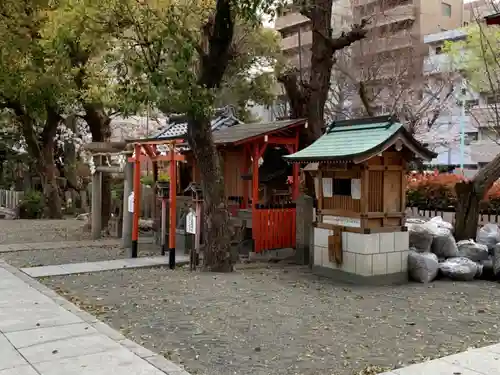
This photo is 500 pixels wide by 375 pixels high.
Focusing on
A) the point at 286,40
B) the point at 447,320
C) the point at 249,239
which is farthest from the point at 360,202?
the point at 286,40

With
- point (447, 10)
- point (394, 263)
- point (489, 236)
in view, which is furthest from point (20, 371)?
point (447, 10)

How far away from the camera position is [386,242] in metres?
10.1

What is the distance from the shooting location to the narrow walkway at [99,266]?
10.8 meters

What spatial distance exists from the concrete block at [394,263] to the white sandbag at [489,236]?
8.06 ft

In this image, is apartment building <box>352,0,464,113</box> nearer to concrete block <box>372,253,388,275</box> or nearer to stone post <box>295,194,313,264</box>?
stone post <box>295,194,313,264</box>

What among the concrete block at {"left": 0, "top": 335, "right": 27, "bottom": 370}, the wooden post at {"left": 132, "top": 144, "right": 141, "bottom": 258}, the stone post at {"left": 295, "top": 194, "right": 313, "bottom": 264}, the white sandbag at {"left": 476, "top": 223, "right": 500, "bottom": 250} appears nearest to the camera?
the concrete block at {"left": 0, "top": 335, "right": 27, "bottom": 370}

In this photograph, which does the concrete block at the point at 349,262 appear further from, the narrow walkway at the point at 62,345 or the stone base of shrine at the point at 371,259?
the narrow walkway at the point at 62,345

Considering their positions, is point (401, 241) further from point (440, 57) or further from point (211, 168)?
point (440, 57)

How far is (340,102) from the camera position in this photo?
95.8 ft

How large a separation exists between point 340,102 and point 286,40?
18452 millimetres

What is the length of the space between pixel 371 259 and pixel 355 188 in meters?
1.31

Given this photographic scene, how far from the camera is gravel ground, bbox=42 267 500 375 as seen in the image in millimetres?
5746

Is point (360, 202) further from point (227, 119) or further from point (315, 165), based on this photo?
point (227, 119)

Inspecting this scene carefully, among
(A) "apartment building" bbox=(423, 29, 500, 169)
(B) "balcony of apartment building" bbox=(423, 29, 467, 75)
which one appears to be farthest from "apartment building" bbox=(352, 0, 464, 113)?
(A) "apartment building" bbox=(423, 29, 500, 169)
